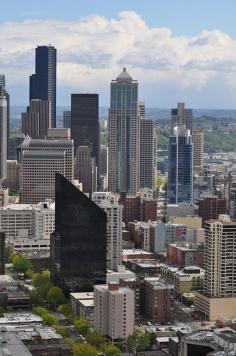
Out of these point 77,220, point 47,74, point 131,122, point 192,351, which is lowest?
point 192,351

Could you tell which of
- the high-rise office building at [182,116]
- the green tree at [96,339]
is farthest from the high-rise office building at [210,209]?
the high-rise office building at [182,116]

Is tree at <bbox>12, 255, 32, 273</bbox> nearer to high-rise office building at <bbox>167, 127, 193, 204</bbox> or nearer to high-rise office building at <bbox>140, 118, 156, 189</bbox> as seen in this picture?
high-rise office building at <bbox>167, 127, 193, 204</bbox>

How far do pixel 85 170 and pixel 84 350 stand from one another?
39.0m

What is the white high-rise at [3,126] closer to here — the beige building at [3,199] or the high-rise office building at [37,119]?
the high-rise office building at [37,119]

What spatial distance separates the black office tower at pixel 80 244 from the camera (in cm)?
3127

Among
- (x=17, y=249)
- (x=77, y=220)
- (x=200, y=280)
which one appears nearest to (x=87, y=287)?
(x=77, y=220)

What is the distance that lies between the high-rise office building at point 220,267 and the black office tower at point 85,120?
128 ft

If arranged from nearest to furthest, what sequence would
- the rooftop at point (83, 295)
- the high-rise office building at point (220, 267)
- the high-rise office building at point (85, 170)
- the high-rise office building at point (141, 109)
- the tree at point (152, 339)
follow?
the tree at point (152, 339) → the rooftop at point (83, 295) → the high-rise office building at point (220, 267) → the high-rise office building at point (85, 170) → the high-rise office building at point (141, 109)

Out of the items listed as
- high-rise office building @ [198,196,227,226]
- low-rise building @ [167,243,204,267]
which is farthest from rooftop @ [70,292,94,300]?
high-rise office building @ [198,196,227,226]

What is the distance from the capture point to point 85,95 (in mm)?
69688

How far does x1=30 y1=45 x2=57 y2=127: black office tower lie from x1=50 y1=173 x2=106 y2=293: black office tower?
184 ft

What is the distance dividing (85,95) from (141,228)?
28.3 metres

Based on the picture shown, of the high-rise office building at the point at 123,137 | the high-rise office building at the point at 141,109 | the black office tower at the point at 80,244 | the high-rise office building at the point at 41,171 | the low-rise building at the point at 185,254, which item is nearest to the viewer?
the black office tower at the point at 80,244

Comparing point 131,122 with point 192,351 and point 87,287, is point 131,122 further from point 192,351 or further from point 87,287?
point 192,351
